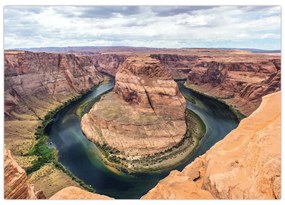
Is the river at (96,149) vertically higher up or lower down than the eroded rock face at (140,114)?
lower down

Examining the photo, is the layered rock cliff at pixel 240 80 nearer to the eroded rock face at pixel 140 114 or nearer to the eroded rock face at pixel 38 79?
the eroded rock face at pixel 140 114

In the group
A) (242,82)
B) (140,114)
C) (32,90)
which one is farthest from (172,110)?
(32,90)

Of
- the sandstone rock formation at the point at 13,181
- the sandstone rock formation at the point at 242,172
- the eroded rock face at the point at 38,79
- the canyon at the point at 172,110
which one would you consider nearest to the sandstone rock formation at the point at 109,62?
the canyon at the point at 172,110

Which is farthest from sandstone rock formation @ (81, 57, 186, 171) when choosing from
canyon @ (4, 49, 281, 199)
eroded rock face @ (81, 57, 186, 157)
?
canyon @ (4, 49, 281, 199)

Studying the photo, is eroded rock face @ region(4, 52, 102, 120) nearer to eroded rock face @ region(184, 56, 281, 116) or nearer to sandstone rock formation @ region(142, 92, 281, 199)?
eroded rock face @ region(184, 56, 281, 116)

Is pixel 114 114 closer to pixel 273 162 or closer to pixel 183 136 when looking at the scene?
pixel 183 136
